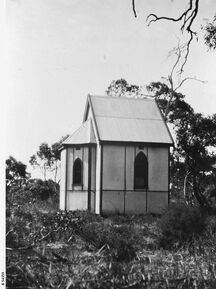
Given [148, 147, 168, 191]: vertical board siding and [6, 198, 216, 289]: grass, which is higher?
[148, 147, 168, 191]: vertical board siding

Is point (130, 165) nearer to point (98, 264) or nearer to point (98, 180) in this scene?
point (98, 180)

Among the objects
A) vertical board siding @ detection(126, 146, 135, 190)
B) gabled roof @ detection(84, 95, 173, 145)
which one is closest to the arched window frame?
gabled roof @ detection(84, 95, 173, 145)

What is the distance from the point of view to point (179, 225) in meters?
13.3

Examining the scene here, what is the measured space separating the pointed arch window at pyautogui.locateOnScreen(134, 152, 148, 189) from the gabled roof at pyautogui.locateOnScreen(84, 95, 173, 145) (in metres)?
0.82

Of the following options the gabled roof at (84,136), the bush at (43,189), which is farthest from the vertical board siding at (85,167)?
the bush at (43,189)

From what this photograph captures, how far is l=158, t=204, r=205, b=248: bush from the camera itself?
42.8ft

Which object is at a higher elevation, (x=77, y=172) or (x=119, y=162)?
(x=119, y=162)

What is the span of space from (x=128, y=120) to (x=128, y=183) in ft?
9.00

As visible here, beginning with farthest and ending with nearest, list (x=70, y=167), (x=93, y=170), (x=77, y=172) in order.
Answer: (x=70, y=167)
(x=77, y=172)
(x=93, y=170)

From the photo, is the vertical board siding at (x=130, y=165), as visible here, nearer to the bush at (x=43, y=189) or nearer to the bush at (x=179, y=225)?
the bush at (x=179, y=225)

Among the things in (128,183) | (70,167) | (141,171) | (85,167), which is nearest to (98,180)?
(85,167)

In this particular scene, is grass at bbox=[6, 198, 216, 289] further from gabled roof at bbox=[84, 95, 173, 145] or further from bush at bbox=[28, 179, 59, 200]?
bush at bbox=[28, 179, 59, 200]

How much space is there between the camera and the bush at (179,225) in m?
13.1

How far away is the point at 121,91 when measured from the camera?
84.4 feet
